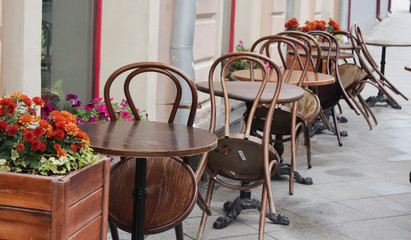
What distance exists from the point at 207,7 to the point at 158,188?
11.6 feet

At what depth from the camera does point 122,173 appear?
13.0ft

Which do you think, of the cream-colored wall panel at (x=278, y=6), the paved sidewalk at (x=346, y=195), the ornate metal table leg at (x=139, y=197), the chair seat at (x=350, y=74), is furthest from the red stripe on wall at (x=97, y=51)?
the cream-colored wall panel at (x=278, y=6)

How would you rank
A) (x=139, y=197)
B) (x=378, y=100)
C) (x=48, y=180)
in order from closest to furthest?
(x=48, y=180)
(x=139, y=197)
(x=378, y=100)

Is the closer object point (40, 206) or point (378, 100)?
point (40, 206)

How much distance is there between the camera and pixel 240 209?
197 inches

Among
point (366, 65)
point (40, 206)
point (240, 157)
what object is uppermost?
point (366, 65)

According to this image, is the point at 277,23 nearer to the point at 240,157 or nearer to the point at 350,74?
the point at 350,74

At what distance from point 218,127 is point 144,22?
1.37 meters

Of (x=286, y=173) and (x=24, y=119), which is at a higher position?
(x=24, y=119)

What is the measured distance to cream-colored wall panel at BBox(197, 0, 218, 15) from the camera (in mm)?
6948

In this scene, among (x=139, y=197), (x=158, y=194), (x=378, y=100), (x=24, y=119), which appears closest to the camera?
(x=24, y=119)

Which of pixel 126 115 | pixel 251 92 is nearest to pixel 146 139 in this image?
pixel 251 92

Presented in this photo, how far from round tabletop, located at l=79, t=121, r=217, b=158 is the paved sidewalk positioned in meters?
1.01

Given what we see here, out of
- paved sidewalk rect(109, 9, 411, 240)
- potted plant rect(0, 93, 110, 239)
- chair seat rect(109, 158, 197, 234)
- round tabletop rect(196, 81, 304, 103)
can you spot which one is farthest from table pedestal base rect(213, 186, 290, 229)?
potted plant rect(0, 93, 110, 239)
